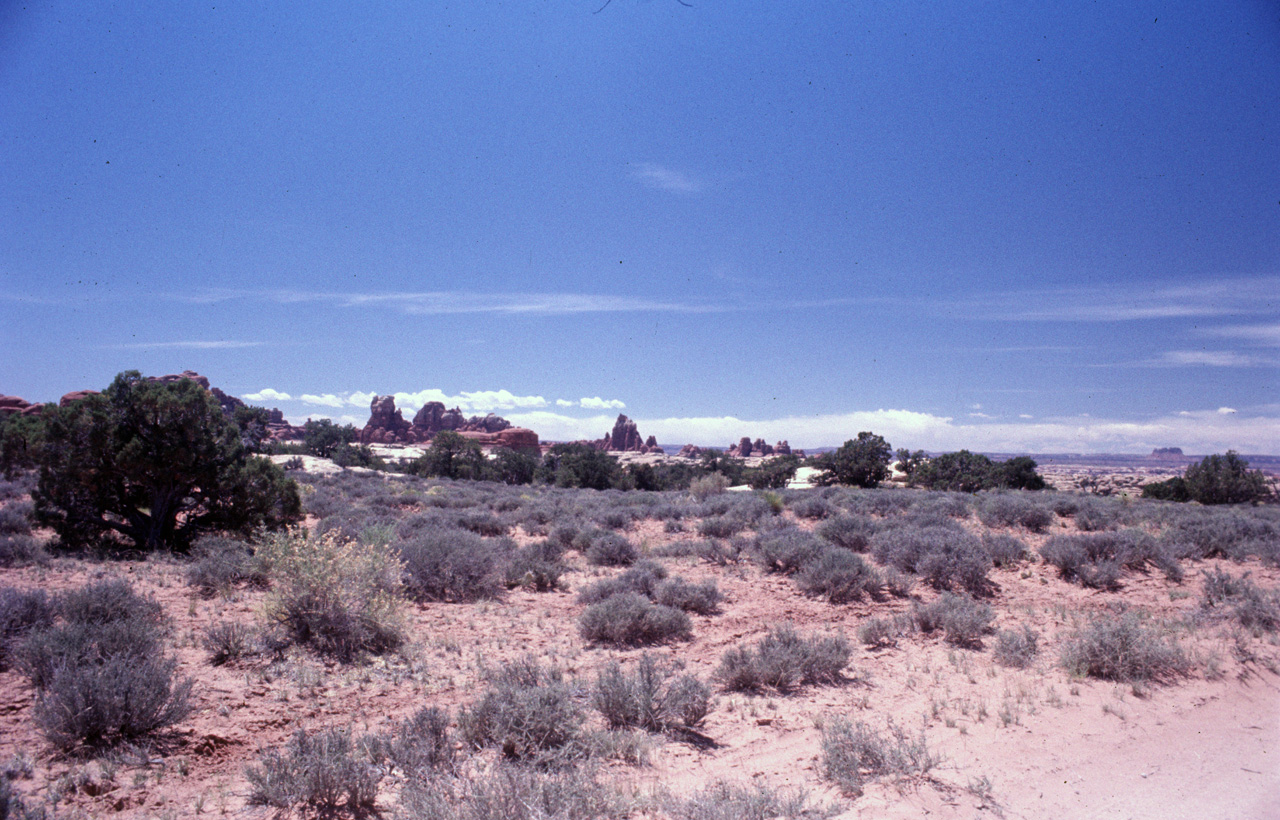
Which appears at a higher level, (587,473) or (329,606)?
(329,606)

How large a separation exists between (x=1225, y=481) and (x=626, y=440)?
12850 centimetres

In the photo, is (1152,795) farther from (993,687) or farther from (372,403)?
(372,403)

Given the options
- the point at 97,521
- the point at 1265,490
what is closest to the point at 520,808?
the point at 97,521

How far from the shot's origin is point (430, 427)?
134m

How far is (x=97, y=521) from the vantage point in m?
11.5

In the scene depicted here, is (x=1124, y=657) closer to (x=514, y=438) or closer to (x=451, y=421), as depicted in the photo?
(x=514, y=438)

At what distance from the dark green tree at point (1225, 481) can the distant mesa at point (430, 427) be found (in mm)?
97969

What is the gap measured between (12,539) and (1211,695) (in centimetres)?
1732

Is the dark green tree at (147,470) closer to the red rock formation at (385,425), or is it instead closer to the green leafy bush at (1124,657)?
the green leafy bush at (1124,657)

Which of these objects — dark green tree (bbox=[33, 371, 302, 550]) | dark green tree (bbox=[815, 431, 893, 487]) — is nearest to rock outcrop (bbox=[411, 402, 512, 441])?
dark green tree (bbox=[815, 431, 893, 487])

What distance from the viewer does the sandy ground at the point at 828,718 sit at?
4.09 meters

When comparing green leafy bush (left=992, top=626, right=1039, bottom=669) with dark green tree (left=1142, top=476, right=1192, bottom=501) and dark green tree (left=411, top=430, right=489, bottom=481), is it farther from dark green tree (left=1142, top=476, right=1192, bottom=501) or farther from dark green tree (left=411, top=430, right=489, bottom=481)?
dark green tree (left=411, top=430, right=489, bottom=481)

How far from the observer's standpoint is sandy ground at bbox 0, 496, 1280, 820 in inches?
161

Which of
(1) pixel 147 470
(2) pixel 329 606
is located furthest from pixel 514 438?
(2) pixel 329 606
